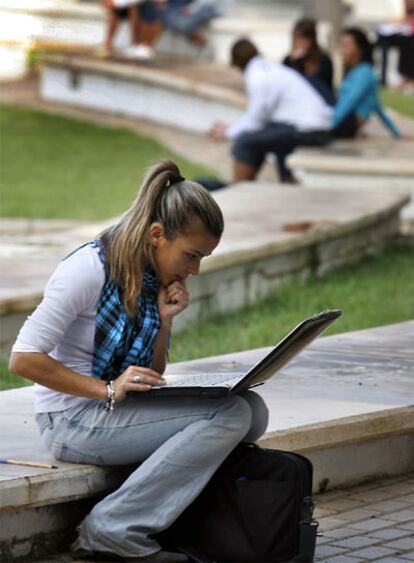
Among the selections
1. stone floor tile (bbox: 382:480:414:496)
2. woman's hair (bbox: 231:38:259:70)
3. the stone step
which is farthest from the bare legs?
the stone step

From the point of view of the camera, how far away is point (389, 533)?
541 centimetres

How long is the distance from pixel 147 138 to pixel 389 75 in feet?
20.6

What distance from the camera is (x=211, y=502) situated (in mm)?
4941

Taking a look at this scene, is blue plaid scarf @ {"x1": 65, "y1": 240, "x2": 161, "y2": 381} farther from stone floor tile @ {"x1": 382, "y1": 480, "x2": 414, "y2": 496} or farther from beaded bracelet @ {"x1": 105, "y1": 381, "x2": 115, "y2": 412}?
stone floor tile @ {"x1": 382, "y1": 480, "x2": 414, "y2": 496}

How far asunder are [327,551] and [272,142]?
8.45m

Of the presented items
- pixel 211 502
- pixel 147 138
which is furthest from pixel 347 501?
pixel 147 138

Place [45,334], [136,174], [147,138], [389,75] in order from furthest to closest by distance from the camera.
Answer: [389,75] < [147,138] < [136,174] < [45,334]

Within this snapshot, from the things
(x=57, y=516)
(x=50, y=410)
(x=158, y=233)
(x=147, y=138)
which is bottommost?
(x=147, y=138)

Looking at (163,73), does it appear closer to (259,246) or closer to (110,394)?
(259,246)

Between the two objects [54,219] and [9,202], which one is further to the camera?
[9,202]

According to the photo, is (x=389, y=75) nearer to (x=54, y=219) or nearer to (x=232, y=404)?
(x=54, y=219)

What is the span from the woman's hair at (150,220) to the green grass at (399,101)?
13703 millimetres

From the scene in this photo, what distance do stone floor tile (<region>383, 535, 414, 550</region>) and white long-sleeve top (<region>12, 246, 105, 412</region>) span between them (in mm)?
1091

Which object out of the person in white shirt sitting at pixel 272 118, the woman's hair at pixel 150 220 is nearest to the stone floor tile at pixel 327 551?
the woman's hair at pixel 150 220
